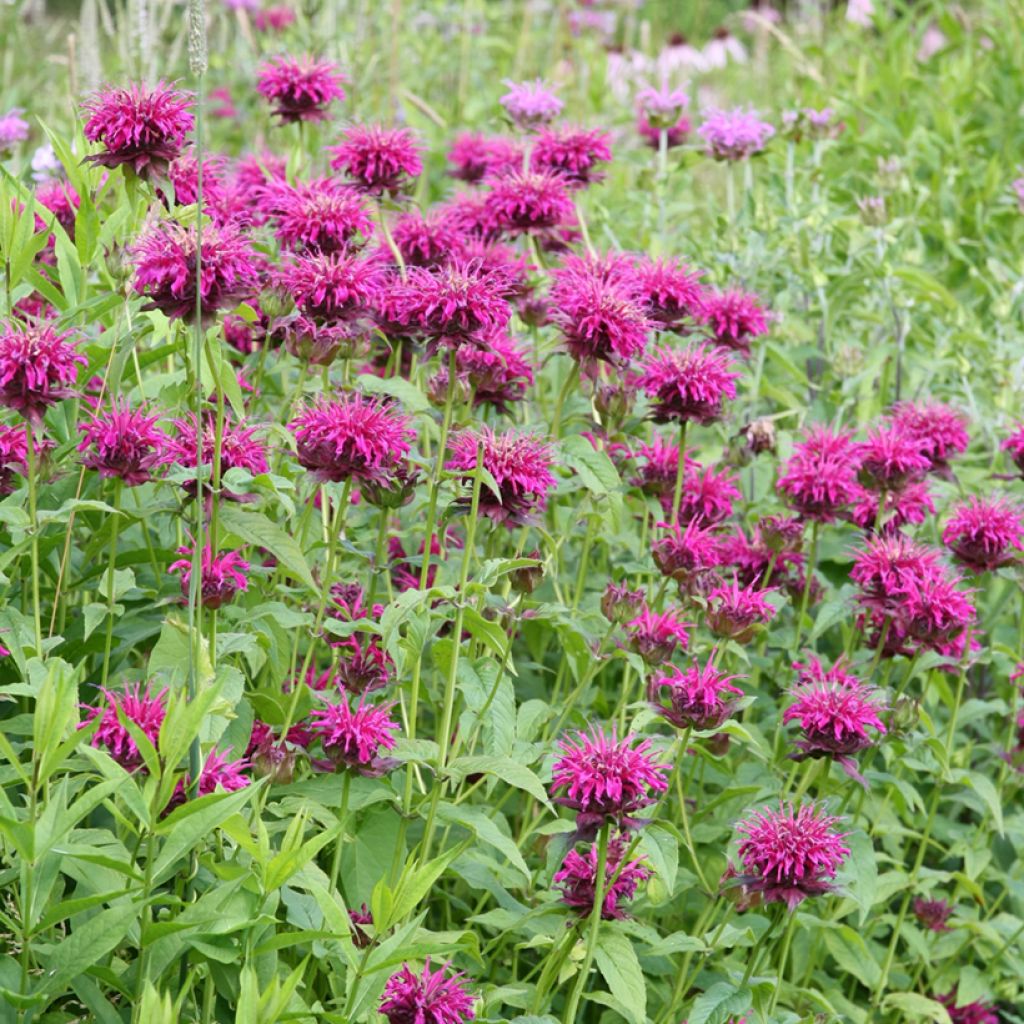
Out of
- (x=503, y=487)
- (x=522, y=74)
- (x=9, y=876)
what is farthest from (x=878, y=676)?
(x=522, y=74)

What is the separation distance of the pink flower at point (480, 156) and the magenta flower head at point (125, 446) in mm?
1186

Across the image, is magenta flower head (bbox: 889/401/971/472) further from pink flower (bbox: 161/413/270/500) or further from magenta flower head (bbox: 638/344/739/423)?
pink flower (bbox: 161/413/270/500)

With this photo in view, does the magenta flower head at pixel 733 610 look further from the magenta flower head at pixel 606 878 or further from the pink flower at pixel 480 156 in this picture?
the pink flower at pixel 480 156

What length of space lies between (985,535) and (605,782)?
3.20 ft

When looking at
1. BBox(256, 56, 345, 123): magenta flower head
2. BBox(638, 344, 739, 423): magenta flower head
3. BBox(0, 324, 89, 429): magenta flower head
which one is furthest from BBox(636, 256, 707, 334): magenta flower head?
BBox(0, 324, 89, 429): magenta flower head

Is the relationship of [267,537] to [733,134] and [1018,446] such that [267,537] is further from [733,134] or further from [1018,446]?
[733,134]

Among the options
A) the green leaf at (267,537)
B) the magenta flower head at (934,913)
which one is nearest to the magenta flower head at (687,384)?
the green leaf at (267,537)

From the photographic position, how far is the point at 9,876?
66.4 inches

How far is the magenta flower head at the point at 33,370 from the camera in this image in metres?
1.78

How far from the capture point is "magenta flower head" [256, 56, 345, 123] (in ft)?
8.36

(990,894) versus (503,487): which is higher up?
(503,487)

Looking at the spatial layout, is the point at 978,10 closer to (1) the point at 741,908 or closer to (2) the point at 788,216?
(2) the point at 788,216

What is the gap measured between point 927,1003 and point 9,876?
4.82 feet

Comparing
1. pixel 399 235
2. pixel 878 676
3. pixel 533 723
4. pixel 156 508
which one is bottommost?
pixel 878 676
